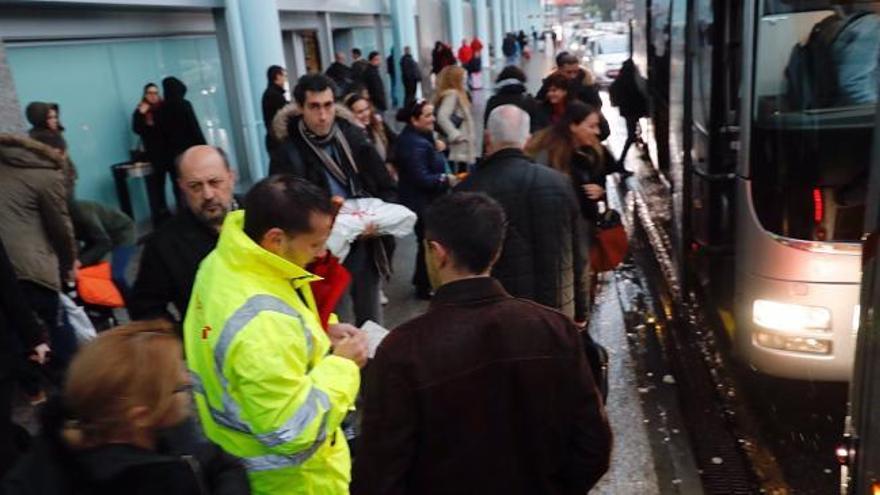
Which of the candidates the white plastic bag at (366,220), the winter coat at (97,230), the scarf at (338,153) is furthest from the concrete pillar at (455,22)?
the white plastic bag at (366,220)

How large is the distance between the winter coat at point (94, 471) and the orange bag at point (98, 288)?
13.1ft

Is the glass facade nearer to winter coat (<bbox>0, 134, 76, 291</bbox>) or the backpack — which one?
winter coat (<bbox>0, 134, 76, 291</bbox>)

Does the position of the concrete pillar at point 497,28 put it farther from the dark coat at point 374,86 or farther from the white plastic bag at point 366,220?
the white plastic bag at point 366,220

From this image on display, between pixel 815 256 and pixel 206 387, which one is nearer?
pixel 206 387

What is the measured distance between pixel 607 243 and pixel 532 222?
1662 mm

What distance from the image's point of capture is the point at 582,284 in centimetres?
395

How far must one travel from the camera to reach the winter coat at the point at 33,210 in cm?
439

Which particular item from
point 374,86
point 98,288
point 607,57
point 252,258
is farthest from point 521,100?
point 607,57

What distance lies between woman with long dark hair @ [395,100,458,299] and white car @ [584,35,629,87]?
1767 centimetres

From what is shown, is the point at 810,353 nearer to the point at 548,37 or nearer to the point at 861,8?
the point at 861,8

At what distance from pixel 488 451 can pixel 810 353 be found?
271 centimetres

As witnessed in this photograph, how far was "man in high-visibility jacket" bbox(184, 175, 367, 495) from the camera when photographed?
2.07 metres

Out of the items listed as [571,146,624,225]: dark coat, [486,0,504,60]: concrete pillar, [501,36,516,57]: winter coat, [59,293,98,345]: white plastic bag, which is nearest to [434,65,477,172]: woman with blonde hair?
[571,146,624,225]: dark coat

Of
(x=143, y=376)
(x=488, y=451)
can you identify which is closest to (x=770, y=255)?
(x=488, y=451)
